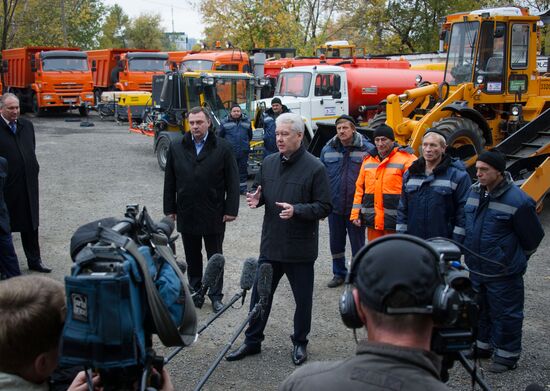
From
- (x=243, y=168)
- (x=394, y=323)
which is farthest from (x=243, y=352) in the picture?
(x=243, y=168)

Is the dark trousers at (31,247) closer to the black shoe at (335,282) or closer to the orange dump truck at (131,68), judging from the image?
the black shoe at (335,282)

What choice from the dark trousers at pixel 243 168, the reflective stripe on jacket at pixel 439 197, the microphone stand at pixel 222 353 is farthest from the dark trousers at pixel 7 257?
the dark trousers at pixel 243 168

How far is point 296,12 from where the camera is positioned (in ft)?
101

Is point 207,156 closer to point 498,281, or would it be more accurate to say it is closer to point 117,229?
point 498,281

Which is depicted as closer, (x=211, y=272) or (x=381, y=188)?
(x=211, y=272)

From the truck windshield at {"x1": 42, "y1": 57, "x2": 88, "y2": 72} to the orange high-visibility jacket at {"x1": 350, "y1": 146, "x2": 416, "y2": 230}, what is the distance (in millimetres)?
23687

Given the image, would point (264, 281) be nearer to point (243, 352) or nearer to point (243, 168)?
point (243, 352)

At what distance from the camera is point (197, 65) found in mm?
20734

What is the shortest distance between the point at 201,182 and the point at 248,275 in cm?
183

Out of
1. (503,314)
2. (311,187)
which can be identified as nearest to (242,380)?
(311,187)

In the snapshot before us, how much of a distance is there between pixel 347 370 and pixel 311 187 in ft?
10.6

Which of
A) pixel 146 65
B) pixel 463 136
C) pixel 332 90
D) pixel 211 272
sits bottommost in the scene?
pixel 211 272

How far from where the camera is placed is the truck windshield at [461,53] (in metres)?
10.8

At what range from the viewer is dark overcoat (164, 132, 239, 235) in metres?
5.67
